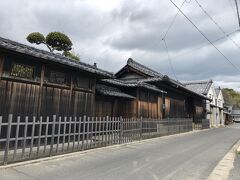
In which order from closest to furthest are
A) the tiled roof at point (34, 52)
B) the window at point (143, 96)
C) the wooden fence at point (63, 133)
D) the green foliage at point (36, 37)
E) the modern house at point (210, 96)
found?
the wooden fence at point (63, 133)
the tiled roof at point (34, 52)
the window at point (143, 96)
the green foliage at point (36, 37)
the modern house at point (210, 96)

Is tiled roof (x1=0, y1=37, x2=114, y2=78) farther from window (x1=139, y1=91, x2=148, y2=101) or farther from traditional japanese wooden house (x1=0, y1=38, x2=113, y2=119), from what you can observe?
window (x1=139, y1=91, x2=148, y2=101)

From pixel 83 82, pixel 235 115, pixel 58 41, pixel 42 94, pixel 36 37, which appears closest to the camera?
pixel 42 94

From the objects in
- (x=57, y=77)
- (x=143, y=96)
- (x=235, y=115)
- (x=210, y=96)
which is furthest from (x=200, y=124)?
(x=235, y=115)

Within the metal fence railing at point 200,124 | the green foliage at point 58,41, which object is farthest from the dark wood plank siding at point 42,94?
the green foliage at point 58,41

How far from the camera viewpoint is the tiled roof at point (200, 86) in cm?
4469

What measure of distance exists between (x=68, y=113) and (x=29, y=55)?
3.77 m

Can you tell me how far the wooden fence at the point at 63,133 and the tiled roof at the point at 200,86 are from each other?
2674 cm

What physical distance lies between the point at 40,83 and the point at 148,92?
1186cm

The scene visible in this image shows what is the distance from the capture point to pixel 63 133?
9883mm

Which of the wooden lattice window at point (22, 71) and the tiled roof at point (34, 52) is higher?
the tiled roof at point (34, 52)

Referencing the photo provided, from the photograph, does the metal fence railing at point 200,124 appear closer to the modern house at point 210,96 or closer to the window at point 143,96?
the modern house at point 210,96

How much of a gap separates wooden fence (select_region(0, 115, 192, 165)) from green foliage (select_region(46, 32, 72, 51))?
77.1ft

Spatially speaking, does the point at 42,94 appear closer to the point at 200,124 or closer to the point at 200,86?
the point at 200,124

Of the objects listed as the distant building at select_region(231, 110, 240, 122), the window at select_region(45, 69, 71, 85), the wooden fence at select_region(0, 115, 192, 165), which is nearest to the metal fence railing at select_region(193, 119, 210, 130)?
the wooden fence at select_region(0, 115, 192, 165)
